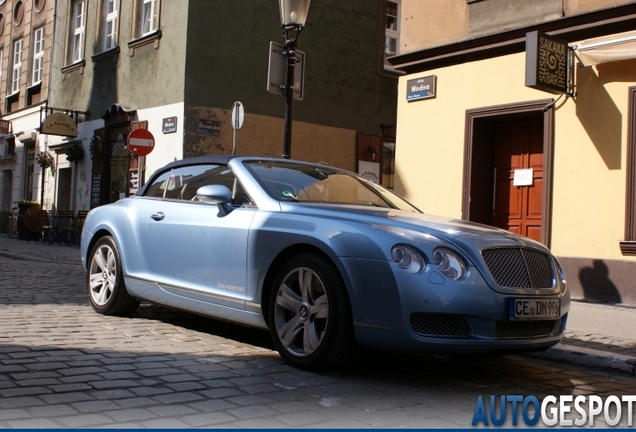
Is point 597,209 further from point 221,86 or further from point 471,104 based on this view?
point 221,86

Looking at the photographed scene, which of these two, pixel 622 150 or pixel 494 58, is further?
pixel 494 58

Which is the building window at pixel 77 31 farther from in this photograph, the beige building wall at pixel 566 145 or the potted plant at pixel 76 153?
the beige building wall at pixel 566 145

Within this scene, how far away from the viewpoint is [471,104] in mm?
11914

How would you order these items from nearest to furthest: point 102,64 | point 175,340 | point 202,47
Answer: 1. point 175,340
2. point 202,47
3. point 102,64

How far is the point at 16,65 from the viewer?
92.9 ft

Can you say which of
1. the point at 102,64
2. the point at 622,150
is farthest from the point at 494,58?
the point at 102,64

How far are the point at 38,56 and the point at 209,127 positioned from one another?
1123 centimetres

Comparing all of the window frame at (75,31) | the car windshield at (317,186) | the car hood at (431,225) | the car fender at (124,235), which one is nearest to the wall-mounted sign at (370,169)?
the window frame at (75,31)

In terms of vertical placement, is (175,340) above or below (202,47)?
below

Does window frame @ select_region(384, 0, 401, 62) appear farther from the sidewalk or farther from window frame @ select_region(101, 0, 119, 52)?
the sidewalk

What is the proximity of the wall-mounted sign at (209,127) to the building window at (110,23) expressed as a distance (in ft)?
16.3

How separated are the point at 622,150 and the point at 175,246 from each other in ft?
20.8

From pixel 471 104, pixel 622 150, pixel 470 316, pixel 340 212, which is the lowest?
pixel 470 316

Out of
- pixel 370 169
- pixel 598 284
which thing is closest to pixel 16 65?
pixel 370 169
